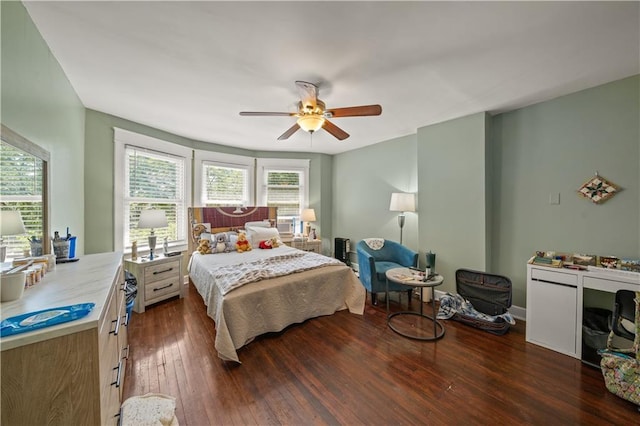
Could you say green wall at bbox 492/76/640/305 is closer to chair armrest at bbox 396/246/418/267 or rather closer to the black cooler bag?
the black cooler bag

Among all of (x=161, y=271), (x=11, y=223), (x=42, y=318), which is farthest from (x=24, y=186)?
(x=161, y=271)

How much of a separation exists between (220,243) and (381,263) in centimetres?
260

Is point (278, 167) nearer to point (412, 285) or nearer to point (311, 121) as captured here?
point (311, 121)

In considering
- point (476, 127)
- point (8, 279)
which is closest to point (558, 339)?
point (476, 127)

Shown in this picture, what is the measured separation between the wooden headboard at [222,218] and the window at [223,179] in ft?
0.77

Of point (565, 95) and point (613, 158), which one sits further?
point (565, 95)

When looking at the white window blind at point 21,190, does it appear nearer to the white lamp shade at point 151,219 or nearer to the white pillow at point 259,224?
the white lamp shade at point 151,219

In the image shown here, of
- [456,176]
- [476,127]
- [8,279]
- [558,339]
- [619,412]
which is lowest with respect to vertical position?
[619,412]

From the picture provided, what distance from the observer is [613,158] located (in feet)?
7.84

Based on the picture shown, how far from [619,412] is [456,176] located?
99.4 inches

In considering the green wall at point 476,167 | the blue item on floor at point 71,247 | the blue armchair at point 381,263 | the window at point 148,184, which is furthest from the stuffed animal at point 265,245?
the blue item on floor at point 71,247

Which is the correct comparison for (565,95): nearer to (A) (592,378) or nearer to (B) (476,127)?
(B) (476,127)

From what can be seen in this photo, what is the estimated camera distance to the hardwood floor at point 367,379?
1612mm

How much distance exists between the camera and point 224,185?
15.4ft
